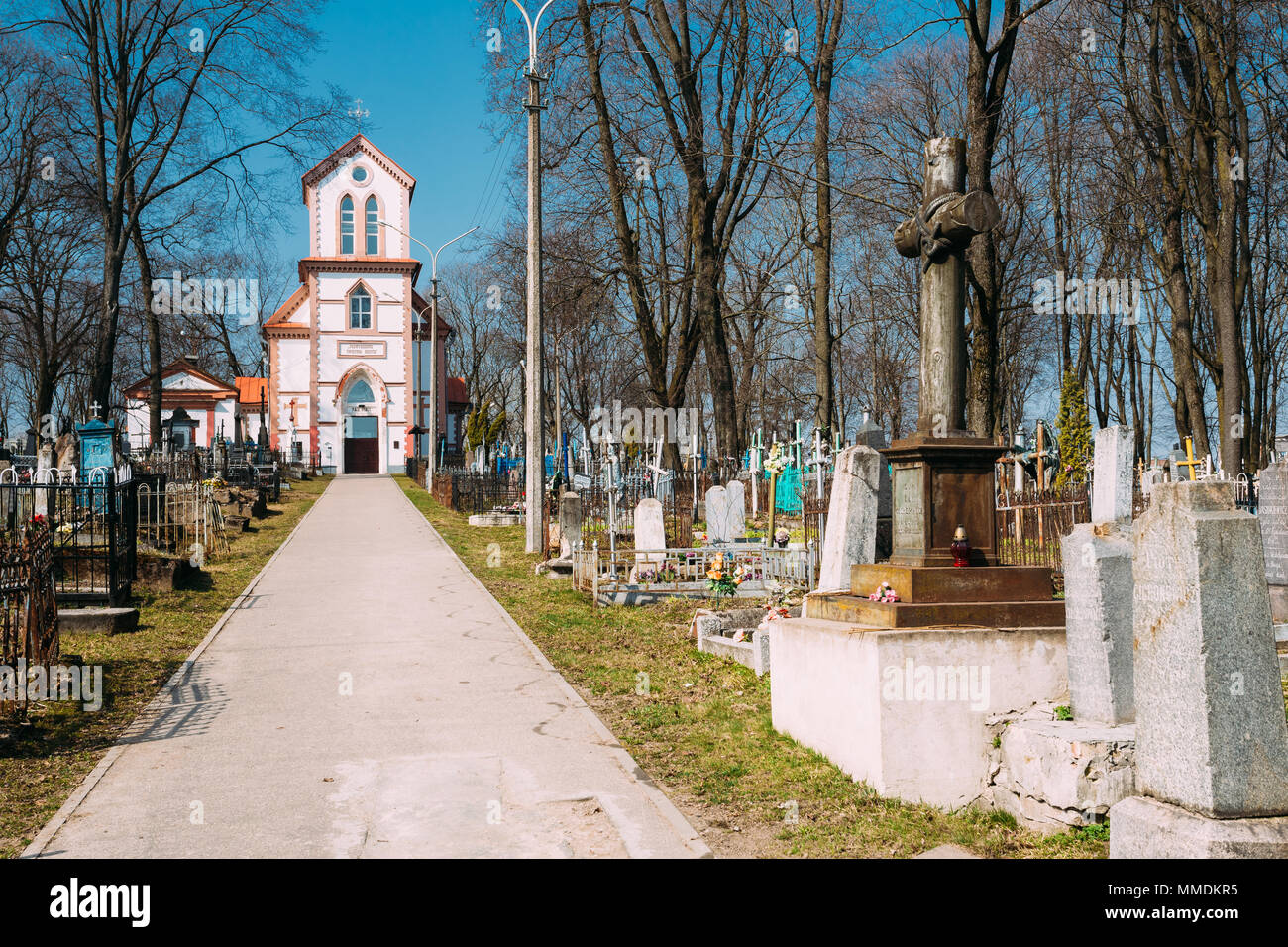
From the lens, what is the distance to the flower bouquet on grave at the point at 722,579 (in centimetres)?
1328

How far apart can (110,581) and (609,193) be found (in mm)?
16518

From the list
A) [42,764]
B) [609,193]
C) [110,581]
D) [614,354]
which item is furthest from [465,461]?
[42,764]

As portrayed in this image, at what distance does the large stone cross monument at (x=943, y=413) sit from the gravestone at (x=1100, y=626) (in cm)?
91

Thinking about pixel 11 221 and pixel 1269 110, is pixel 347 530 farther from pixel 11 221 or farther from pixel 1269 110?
pixel 1269 110

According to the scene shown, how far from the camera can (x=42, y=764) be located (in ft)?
21.9

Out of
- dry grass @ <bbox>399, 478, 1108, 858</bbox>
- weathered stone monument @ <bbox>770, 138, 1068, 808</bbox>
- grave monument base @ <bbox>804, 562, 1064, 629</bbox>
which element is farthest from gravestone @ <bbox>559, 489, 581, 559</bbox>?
grave monument base @ <bbox>804, 562, 1064, 629</bbox>

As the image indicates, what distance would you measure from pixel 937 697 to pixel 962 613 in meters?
0.63

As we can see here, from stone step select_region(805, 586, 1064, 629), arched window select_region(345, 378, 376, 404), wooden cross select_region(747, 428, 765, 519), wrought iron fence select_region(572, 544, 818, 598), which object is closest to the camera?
stone step select_region(805, 586, 1064, 629)

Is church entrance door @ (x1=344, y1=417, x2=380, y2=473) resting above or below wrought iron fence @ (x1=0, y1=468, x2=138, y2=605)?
above

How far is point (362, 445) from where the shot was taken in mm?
51938

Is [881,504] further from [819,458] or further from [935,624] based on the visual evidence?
[819,458]

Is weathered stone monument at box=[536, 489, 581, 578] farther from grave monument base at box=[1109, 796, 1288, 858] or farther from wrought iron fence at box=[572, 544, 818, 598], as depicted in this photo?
grave monument base at box=[1109, 796, 1288, 858]

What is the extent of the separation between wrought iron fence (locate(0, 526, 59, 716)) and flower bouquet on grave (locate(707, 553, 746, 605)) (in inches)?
290

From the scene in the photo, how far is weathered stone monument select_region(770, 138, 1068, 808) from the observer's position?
6.09 metres
